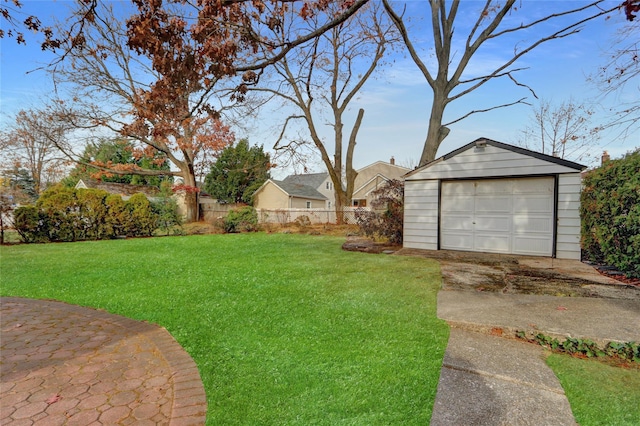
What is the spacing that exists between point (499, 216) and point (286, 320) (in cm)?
724

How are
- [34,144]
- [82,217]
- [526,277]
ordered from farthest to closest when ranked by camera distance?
[34,144] → [82,217] → [526,277]

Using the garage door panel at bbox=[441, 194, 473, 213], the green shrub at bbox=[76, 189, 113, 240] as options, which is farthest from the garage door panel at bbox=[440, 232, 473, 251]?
the green shrub at bbox=[76, 189, 113, 240]

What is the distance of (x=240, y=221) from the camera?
15.9m

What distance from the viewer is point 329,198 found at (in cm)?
3694

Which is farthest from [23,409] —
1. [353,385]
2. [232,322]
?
[353,385]

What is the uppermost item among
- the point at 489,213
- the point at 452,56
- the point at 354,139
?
the point at 452,56

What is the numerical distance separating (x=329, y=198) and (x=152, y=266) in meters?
30.5

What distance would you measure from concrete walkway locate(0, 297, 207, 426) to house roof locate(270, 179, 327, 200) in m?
25.0

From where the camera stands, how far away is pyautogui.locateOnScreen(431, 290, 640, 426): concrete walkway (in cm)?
211

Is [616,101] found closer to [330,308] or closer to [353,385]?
[330,308]

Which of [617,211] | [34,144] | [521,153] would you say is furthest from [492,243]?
[34,144]

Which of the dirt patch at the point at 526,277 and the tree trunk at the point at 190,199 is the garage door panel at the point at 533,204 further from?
the tree trunk at the point at 190,199

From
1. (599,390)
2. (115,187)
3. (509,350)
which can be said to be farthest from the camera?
(115,187)

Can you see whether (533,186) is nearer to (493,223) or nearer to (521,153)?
(521,153)
